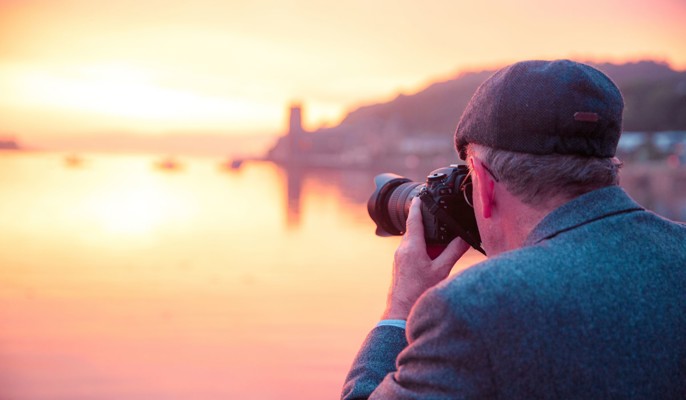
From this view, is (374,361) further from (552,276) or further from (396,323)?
(552,276)

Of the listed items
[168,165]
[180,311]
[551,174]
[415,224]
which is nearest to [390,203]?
[415,224]

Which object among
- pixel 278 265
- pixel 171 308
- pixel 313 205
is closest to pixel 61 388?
pixel 171 308

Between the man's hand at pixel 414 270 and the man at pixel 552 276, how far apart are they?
5.3 inches

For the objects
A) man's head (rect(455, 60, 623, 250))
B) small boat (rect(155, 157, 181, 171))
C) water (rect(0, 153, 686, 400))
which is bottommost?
water (rect(0, 153, 686, 400))

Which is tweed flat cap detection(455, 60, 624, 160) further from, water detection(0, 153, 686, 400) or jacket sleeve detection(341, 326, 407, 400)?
water detection(0, 153, 686, 400)

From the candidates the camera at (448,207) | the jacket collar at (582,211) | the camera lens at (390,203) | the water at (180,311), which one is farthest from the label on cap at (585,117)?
the water at (180,311)

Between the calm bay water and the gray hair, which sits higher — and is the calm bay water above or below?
below

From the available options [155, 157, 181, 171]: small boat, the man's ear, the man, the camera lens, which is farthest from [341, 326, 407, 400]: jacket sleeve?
[155, 157, 181, 171]: small boat

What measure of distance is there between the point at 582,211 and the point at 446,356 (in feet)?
1.05

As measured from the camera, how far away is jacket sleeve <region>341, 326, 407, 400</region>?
123cm

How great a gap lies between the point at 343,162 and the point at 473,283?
102434 millimetres

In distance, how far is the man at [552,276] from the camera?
0.92 m

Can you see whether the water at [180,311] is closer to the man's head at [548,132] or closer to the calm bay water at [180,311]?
the calm bay water at [180,311]

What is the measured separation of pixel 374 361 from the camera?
4.10 ft
